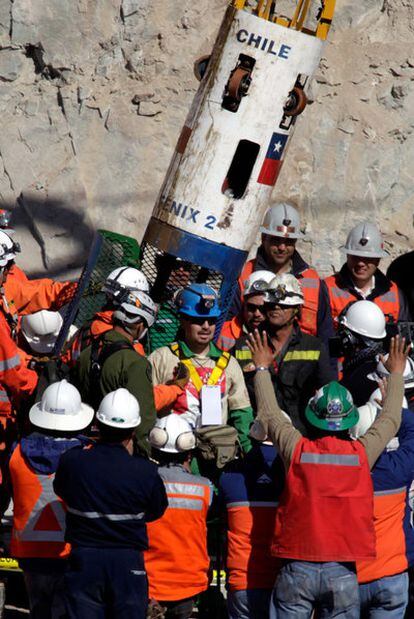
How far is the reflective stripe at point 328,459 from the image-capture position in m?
6.46

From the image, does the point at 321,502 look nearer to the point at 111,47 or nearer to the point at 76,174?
the point at 76,174

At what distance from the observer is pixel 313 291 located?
9.40 meters

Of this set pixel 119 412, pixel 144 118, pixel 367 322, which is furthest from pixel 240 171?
pixel 144 118

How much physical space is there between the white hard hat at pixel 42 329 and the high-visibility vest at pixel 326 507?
302 cm

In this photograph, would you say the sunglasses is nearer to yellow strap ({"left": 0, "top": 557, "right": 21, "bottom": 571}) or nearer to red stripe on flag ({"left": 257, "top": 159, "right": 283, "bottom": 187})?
red stripe on flag ({"left": 257, "top": 159, "right": 283, "bottom": 187})

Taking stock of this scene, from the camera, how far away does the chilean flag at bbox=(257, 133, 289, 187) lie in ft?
31.9

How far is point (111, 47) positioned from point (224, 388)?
7.18 meters

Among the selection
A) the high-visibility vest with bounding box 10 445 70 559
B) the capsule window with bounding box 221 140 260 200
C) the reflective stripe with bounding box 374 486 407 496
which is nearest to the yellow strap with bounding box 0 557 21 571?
the high-visibility vest with bounding box 10 445 70 559

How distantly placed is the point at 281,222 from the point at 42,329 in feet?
7.40

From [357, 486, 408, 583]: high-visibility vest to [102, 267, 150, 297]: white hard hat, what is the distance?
2.28 meters

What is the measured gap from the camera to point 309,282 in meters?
9.44

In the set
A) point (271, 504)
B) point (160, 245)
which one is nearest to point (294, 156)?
Answer: point (160, 245)

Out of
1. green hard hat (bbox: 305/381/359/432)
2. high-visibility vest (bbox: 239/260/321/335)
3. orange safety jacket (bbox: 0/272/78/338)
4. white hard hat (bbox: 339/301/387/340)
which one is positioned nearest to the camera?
green hard hat (bbox: 305/381/359/432)

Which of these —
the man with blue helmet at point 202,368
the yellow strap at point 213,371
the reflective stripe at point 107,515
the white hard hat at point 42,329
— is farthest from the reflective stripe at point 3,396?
the reflective stripe at point 107,515
